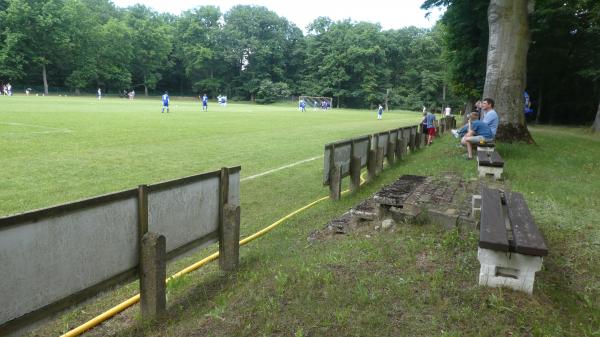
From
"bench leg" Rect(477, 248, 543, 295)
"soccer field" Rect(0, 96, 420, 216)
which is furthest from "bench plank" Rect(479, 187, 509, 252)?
"soccer field" Rect(0, 96, 420, 216)

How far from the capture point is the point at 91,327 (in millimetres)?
3621

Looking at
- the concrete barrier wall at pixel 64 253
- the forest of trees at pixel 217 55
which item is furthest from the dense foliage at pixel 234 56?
the concrete barrier wall at pixel 64 253

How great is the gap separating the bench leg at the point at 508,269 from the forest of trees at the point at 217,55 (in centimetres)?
5948

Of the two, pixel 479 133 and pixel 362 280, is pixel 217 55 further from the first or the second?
pixel 362 280

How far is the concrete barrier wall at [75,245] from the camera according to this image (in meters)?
2.63

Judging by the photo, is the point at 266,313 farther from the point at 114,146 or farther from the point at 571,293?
the point at 114,146

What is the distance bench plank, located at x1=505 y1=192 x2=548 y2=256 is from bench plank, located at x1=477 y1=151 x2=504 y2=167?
3.62m

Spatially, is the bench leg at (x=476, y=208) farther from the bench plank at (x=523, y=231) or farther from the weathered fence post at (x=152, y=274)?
the weathered fence post at (x=152, y=274)

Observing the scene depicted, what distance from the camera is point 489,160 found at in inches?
321

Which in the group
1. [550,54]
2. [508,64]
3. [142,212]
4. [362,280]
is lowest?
[362,280]

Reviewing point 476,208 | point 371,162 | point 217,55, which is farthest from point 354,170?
point 217,55

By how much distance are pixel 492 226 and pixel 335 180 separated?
14.8 ft

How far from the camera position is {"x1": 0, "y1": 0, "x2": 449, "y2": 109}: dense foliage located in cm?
7150

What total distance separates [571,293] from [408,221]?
1872mm
